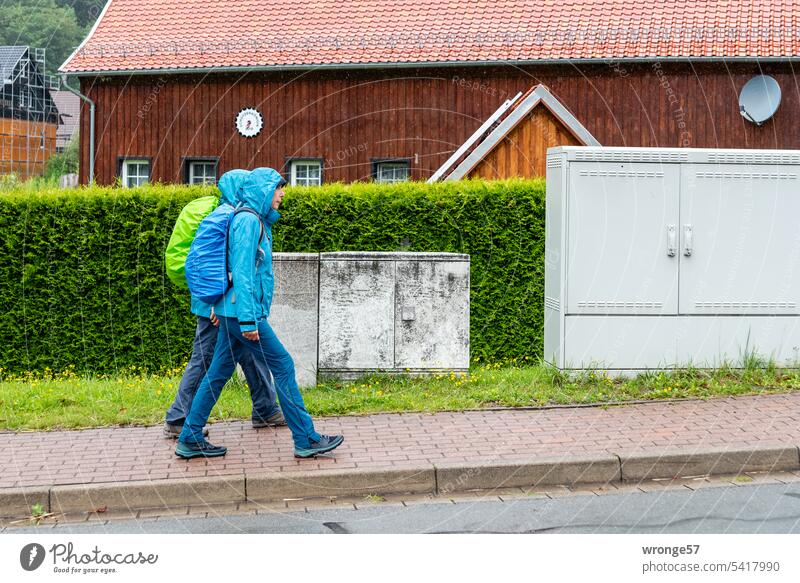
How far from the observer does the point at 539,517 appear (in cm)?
639

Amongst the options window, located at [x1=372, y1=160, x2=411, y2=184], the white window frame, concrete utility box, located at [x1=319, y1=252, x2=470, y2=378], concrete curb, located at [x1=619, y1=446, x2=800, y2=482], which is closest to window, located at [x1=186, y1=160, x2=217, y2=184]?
the white window frame

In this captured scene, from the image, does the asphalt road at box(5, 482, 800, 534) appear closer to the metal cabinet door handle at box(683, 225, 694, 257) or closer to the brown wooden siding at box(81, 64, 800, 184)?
the metal cabinet door handle at box(683, 225, 694, 257)

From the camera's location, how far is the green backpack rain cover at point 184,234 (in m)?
8.17

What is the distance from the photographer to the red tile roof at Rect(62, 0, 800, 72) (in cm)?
2558

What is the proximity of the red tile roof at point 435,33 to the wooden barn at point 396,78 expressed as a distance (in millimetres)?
52

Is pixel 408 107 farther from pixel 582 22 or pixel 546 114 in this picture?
pixel 546 114

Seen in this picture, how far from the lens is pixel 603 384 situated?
1003 centimetres

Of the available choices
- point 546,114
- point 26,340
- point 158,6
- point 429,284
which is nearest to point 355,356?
point 429,284

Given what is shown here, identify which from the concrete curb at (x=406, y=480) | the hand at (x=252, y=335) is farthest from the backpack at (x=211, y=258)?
the concrete curb at (x=406, y=480)

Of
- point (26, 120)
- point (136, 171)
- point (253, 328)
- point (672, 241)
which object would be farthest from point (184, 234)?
point (26, 120)

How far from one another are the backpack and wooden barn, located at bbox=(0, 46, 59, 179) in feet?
84.9

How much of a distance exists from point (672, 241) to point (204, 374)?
4770 millimetres

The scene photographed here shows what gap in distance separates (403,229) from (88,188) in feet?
12.9

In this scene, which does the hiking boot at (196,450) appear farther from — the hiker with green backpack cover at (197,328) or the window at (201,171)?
the window at (201,171)
